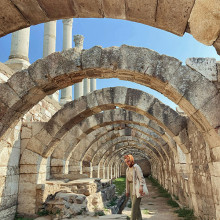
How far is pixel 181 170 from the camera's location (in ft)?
25.7

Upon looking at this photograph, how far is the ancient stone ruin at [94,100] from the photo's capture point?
221 cm

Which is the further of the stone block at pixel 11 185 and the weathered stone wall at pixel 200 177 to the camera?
the stone block at pixel 11 185

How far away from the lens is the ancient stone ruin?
221 cm

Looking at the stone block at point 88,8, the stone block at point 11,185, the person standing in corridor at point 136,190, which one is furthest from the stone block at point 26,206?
the stone block at point 88,8

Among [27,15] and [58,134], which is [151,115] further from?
[27,15]

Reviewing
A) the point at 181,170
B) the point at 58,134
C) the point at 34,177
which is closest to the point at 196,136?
the point at 181,170

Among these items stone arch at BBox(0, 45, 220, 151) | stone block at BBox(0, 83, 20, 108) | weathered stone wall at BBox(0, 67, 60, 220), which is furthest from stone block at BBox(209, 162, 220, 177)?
weathered stone wall at BBox(0, 67, 60, 220)

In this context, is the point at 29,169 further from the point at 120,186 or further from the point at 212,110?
the point at 120,186

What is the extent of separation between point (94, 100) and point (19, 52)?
10.6 feet

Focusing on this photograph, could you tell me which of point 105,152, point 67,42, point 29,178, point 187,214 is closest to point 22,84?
point 29,178

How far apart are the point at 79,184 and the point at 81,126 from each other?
2124 millimetres

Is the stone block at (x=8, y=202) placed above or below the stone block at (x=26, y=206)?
above

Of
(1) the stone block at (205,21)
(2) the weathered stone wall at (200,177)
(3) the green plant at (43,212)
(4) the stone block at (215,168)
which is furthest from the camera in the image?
(3) the green plant at (43,212)

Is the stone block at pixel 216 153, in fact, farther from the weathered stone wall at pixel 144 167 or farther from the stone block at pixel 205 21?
the weathered stone wall at pixel 144 167
